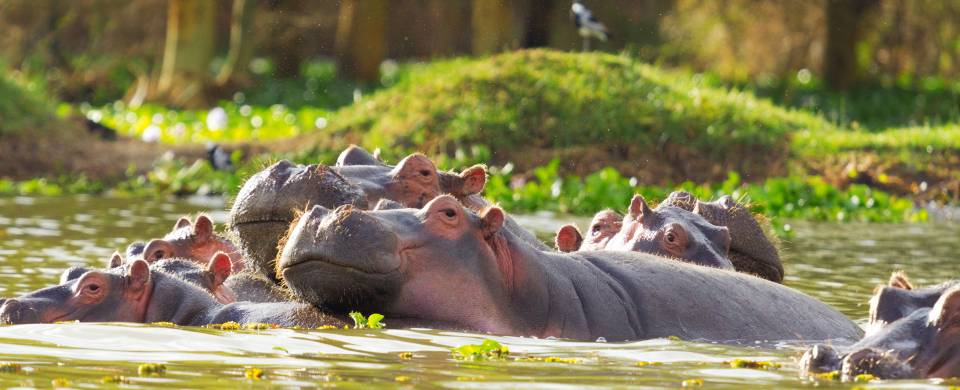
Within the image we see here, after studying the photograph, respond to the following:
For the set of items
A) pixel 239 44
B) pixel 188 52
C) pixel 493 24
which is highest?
pixel 493 24

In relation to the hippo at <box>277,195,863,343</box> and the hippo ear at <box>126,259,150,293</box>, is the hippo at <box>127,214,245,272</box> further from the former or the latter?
the hippo at <box>277,195,863,343</box>

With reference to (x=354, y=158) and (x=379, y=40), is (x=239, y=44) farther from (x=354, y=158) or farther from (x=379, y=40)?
(x=354, y=158)

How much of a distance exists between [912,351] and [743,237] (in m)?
2.46

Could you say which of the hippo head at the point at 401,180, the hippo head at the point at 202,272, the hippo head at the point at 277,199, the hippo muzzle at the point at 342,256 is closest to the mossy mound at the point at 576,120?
the hippo head at the point at 202,272

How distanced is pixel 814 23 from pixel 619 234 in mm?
23966

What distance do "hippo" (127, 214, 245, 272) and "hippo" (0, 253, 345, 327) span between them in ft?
3.19

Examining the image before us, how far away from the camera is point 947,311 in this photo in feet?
15.5

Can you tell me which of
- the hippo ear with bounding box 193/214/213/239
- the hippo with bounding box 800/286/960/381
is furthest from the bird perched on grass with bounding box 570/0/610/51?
the hippo with bounding box 800/286/960/381

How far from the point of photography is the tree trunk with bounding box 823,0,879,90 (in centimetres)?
2678

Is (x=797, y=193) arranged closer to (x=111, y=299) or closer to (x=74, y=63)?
(x=111, y=299)

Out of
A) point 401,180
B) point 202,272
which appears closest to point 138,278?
point 202,272

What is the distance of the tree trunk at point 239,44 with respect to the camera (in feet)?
89.3

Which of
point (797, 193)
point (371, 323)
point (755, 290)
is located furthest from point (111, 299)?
point (797, 193)

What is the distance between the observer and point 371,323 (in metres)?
5.37
